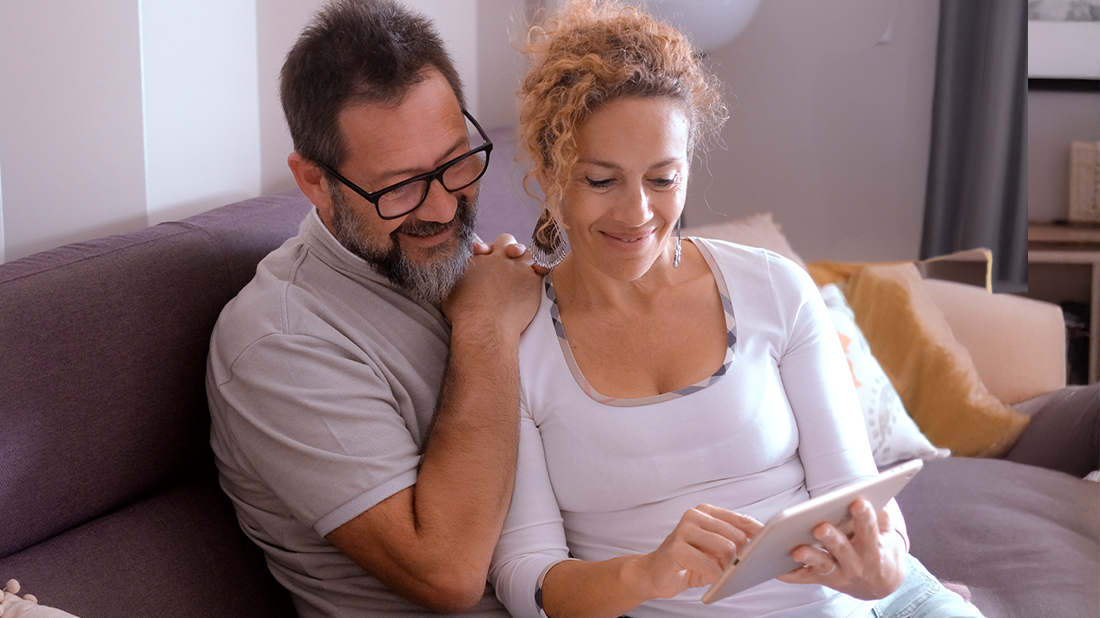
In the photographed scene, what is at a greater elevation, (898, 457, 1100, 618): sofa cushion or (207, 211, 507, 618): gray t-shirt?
(207, 211, 507, 618): gray t-shirt

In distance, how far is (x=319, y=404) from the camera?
113cm

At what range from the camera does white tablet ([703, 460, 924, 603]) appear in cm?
83

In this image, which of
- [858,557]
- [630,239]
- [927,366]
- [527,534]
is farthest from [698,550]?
[927,366]

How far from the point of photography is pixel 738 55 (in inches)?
135

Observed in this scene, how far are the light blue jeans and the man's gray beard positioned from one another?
30.3 inches

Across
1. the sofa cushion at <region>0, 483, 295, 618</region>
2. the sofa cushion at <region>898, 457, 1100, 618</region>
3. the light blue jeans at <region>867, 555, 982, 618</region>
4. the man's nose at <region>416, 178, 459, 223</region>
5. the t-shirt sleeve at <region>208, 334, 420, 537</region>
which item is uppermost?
the man's nose at <region>416, 178, 459, 223</region>

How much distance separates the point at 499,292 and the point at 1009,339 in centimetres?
161

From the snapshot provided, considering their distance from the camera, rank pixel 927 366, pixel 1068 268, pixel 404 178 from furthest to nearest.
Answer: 1. pixel 1068 268
2. pixel 927 366
3. pixel 404 178

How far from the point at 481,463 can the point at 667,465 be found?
Answer: 247 mm

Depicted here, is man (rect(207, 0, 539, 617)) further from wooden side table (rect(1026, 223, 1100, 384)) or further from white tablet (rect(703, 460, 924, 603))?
wooden side table (rect(1026, 223, 1100, 384))

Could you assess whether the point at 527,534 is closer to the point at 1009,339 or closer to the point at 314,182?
the point at 314,182

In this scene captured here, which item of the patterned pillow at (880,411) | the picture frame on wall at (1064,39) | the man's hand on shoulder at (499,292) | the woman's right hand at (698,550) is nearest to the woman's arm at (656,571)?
the woman's right hand at (698,550)

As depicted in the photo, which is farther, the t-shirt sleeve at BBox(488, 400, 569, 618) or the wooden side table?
the wooden side table

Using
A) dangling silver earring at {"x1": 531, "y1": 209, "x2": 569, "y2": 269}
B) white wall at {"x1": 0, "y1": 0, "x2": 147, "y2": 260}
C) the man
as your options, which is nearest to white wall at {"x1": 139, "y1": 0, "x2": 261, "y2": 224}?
white wall at {"x1": 0, "y1": 0, "x2": 147, "y2": 260}
